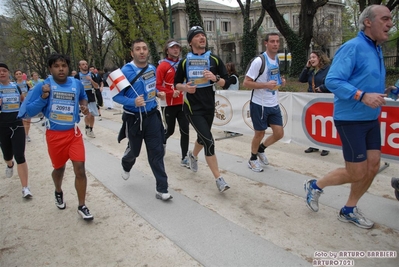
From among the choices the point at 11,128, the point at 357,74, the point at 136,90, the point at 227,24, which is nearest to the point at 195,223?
the point at 136,90

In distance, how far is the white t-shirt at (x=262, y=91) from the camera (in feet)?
14.9

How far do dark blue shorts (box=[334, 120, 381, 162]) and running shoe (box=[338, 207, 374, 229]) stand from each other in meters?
0.64

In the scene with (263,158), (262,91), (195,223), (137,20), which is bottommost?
(195,223)

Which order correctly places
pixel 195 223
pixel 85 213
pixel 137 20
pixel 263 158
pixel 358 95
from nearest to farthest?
pixel 358 95 → pixel 195 223 → pixel 85 213 → pixel 263 158 → pixel 137 20

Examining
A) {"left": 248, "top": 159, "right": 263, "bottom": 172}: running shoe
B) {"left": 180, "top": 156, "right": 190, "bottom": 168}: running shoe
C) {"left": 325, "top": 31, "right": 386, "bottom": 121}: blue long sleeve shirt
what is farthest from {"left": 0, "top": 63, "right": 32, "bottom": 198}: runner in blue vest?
→ {"left": 325, "top": 31, "right": 386, "bottom": 121}: blue long sleeve shirt

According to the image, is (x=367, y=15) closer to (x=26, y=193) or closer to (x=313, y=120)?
(x=313, y=120)

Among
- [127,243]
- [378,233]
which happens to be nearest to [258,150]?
[378,233]

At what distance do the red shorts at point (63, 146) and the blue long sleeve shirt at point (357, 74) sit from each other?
275 cm

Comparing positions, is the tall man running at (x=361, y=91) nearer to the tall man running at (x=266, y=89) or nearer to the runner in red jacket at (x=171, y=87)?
the tall man running at (x=266, y=89)

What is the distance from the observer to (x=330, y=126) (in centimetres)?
538

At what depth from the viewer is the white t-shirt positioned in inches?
179

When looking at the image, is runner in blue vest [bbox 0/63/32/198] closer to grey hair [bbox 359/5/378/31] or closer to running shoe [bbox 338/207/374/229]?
running shoe [bbox 338/207/374/229]

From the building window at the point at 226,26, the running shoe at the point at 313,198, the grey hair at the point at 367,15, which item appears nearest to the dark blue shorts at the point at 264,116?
the running shoe at the point at 313,198

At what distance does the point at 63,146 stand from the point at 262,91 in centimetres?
290
